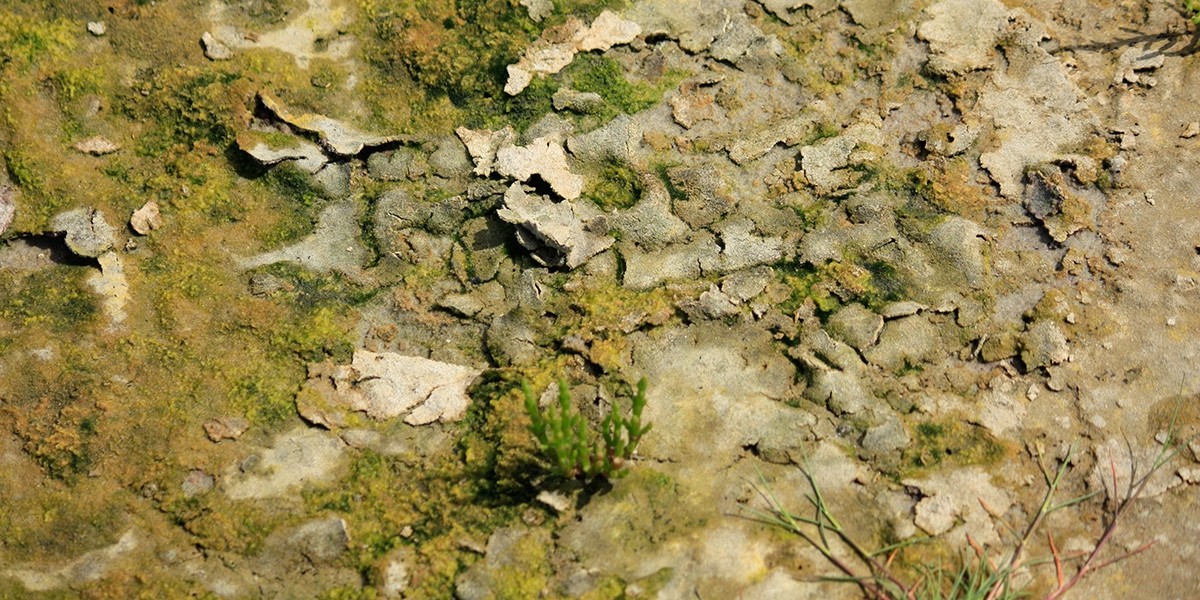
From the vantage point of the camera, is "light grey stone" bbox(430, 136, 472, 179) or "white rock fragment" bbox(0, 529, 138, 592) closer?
"white rock fragment" bbox(0, 529, 138, 592)

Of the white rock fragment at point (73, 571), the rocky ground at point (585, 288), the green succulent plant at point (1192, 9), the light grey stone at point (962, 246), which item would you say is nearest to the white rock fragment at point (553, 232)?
the rocky ground at point (585, 288)

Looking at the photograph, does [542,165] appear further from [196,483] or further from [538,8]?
[196,483]

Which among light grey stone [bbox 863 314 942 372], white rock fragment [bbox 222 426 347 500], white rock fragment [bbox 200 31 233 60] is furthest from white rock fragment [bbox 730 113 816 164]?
white rock fragment [bbox 200 31 233 60]

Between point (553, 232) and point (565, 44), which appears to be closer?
point (553, 232)

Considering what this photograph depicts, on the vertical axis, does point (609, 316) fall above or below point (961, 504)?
above

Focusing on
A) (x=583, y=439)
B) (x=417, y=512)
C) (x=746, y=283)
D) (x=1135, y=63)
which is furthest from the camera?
(x=1135, y=63)

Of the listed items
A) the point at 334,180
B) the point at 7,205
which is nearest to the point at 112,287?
the point at 7,205

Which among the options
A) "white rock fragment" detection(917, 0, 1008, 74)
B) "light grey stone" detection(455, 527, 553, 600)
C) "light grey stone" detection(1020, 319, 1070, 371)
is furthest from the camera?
"white rock fragment" detection(917, 0, 1008, 74)

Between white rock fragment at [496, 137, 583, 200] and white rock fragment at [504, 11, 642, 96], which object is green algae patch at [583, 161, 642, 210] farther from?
white rock fragment at [504, 11, 642, 96]
